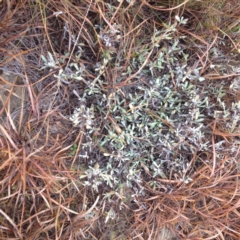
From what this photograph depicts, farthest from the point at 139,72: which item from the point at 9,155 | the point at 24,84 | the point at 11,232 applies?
the point at 11,232

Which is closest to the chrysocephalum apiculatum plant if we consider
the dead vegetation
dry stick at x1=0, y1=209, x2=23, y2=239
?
the dead vegetation

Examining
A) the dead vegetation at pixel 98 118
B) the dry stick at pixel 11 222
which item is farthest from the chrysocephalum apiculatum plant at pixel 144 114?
the dry stick at pixel 11 222

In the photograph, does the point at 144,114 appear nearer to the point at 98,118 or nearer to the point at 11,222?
the point at 98,118

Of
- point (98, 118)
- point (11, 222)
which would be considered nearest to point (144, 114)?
point (98, 118)

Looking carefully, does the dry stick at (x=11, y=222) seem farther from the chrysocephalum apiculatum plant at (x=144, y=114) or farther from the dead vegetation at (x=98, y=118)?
the chrysocephalum apiculatum plant at (x=144, y=114)

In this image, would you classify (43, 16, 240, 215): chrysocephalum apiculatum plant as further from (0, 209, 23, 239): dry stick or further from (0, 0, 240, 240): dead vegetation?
(0, 209, 23, 239): dry stick
